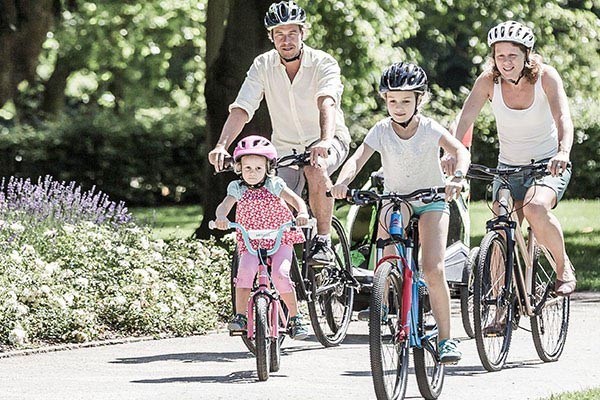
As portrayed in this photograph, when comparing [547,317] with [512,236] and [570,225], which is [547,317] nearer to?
[512,236]

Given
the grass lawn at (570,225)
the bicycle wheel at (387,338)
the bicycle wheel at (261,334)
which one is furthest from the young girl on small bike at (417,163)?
Result: the grass lawn at (570,225)

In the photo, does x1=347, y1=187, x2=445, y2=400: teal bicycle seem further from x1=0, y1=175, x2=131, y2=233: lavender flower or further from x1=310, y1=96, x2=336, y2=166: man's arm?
x1=0, y1=175, x2=131, y2=233: lavender flower

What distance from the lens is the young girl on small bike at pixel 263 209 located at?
8.25 meters

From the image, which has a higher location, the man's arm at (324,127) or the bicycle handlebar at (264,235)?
the man's arm at (324,127)

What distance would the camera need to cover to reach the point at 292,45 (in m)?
9.15

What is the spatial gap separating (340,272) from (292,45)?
150 cm

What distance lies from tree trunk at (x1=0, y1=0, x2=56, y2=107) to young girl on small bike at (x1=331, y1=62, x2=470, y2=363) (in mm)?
10991

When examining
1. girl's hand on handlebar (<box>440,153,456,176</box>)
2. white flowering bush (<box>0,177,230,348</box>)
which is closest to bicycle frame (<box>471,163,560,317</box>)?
girl's hand on handlebar (<box>440,153,456,176</box>)

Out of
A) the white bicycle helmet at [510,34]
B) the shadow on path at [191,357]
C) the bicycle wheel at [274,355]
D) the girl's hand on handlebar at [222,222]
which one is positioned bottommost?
the shadow on path at [191,357]

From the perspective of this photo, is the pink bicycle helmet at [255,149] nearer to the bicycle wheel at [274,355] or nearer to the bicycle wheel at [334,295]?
the bicycle wheel at [274,355]

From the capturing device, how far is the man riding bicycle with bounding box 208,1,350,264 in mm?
9141

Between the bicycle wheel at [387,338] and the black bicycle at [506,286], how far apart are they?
110 cm

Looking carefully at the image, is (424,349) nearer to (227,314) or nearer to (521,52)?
(521,52)

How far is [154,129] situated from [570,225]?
772 centimetres
